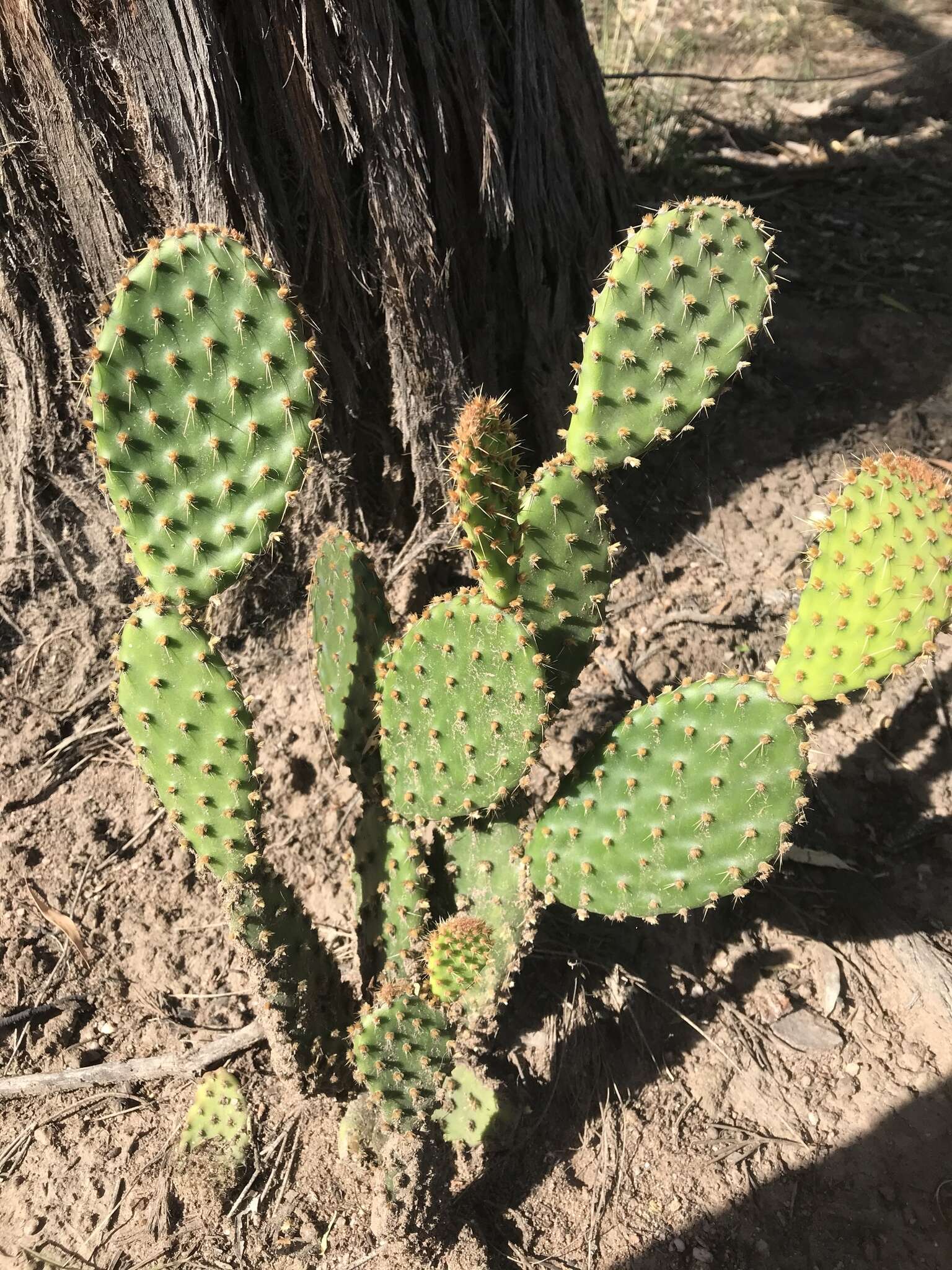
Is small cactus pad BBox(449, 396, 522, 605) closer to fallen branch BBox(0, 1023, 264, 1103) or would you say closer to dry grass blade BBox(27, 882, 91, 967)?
fallen branch BBox(0, 1023, 264, 1103)

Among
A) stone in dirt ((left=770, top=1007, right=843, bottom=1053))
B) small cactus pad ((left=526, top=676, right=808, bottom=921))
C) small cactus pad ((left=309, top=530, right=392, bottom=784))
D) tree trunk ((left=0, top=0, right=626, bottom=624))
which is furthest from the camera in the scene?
stone in dirt ((left=770, top=1007, right=843, bottom=1053))

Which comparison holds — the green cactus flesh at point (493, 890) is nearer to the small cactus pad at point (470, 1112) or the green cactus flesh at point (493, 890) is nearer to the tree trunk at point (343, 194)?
the small cactus pad at point (470, 1112)

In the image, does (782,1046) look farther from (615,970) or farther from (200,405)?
(200,405)

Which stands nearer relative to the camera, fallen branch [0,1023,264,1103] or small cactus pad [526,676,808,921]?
small cactus pad [526,676,808,921]

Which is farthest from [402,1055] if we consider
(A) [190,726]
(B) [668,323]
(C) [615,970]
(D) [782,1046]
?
(B) [668,323]

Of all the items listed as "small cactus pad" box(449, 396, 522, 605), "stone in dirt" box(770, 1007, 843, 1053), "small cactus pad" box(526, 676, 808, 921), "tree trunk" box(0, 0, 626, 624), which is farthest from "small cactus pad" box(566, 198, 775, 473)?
"stone in dirt" box(770, 1007, 843, 1053)

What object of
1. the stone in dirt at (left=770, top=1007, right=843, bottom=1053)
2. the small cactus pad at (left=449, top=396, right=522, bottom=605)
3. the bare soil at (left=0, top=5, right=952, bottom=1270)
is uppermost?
the small cactus pad at (left=449, top=396, right=522, bottom=605)
